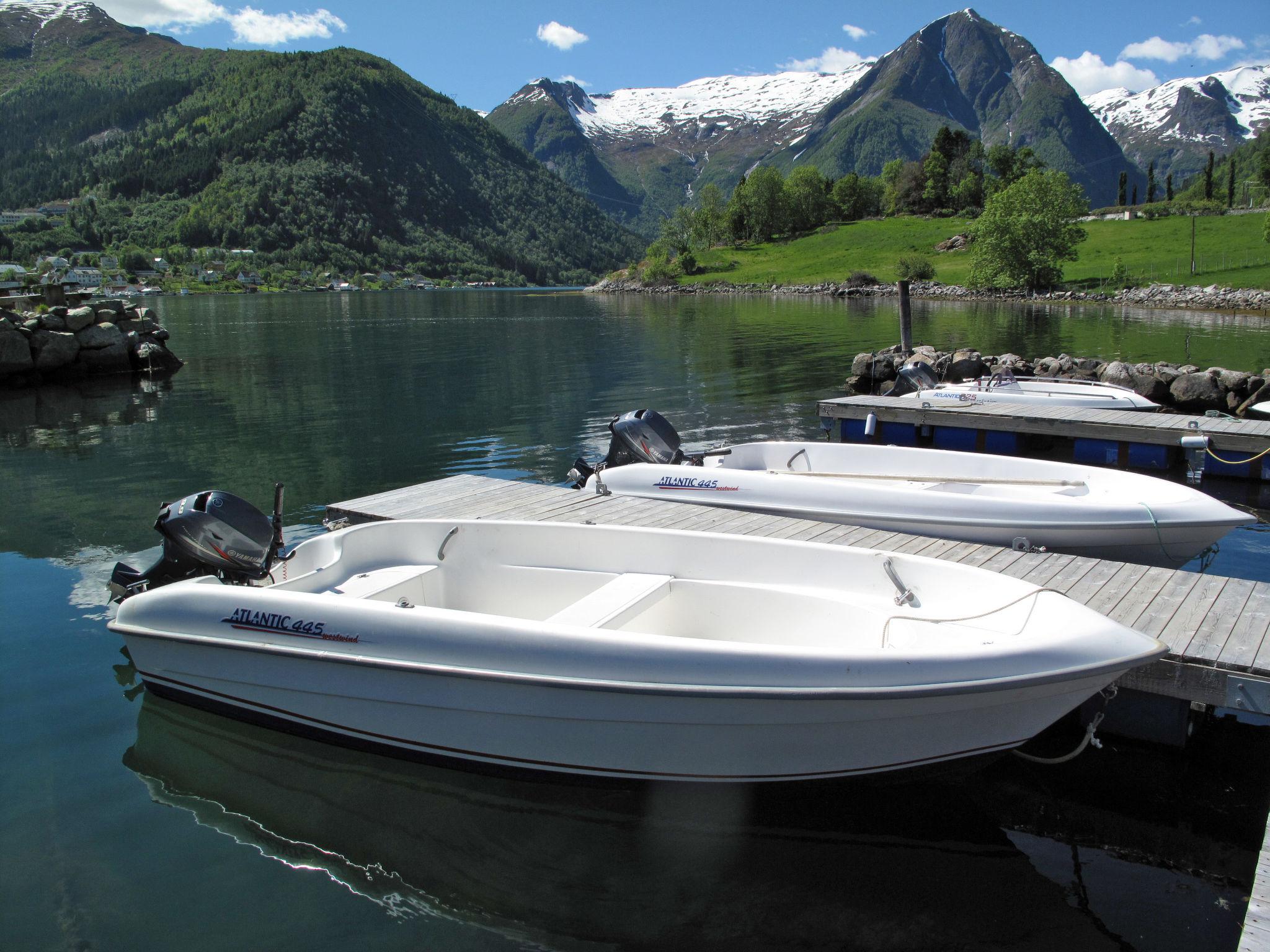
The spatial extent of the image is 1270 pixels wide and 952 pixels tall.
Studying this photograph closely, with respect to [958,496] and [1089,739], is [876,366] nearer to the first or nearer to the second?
[958,496]

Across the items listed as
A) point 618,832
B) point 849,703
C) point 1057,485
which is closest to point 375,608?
point 618,832

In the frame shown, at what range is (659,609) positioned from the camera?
662 cm

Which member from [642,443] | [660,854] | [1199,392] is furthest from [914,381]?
[660,854]

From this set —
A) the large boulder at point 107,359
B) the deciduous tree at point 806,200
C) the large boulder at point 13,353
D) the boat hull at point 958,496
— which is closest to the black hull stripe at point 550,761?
the boat hull at point 958,496

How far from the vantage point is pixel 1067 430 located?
1472cm

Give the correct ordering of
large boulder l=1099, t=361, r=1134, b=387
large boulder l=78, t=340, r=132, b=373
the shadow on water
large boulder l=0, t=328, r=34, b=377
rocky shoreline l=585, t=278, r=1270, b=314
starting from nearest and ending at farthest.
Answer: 1. the shadow on water
2. large boulder l=1099, t=361, r=1134, b=387
3. large boulder l=0, t=328, r=34, b=377
4. large boulder l=78, t=340, r=132, b=373
5. rocky shoreline l=585, t=278, r=1270, b=314

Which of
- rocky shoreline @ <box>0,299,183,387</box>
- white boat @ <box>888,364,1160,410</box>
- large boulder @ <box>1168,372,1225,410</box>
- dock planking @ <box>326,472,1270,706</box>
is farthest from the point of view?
rocky shoreline @ <box>0,299,183,387</box>

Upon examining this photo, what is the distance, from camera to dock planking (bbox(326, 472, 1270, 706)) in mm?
5379

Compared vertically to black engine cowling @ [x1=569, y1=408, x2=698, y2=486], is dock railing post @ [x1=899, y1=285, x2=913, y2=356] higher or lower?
higher

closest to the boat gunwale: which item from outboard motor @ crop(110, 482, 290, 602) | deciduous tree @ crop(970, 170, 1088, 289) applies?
outboard motor @ crop(110, 482, 290, 602)

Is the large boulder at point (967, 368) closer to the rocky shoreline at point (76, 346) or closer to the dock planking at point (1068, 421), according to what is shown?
the dock planking at point (1068, 421)

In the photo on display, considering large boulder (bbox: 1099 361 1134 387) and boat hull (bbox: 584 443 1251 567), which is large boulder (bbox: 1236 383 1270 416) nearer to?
large boulder (bbox: 1099 361 1134 387)

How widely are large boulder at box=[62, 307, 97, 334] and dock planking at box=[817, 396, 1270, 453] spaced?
29.0 meters

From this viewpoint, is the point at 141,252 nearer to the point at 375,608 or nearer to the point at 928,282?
the point at 928,282
